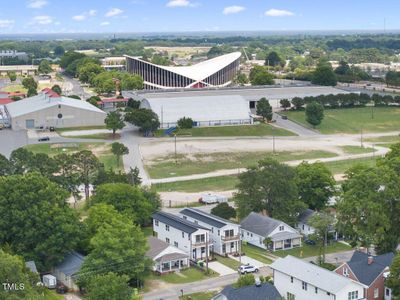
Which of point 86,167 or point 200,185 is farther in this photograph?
point 200,185

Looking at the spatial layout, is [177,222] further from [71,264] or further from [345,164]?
[345,164]

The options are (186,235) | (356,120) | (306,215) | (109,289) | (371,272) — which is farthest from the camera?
(356,120)

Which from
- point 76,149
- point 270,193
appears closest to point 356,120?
point 76,149

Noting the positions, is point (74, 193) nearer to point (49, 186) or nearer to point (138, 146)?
point (49, 186)

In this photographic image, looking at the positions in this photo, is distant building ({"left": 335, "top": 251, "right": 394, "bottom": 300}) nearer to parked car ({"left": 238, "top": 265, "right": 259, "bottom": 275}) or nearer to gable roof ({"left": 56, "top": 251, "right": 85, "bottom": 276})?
parked car ({"left": 238, "top": 265, "right": 259, "bottom": 275})

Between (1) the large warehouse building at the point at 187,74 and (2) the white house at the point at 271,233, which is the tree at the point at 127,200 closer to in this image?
(2) the white house at the point at 271,233
